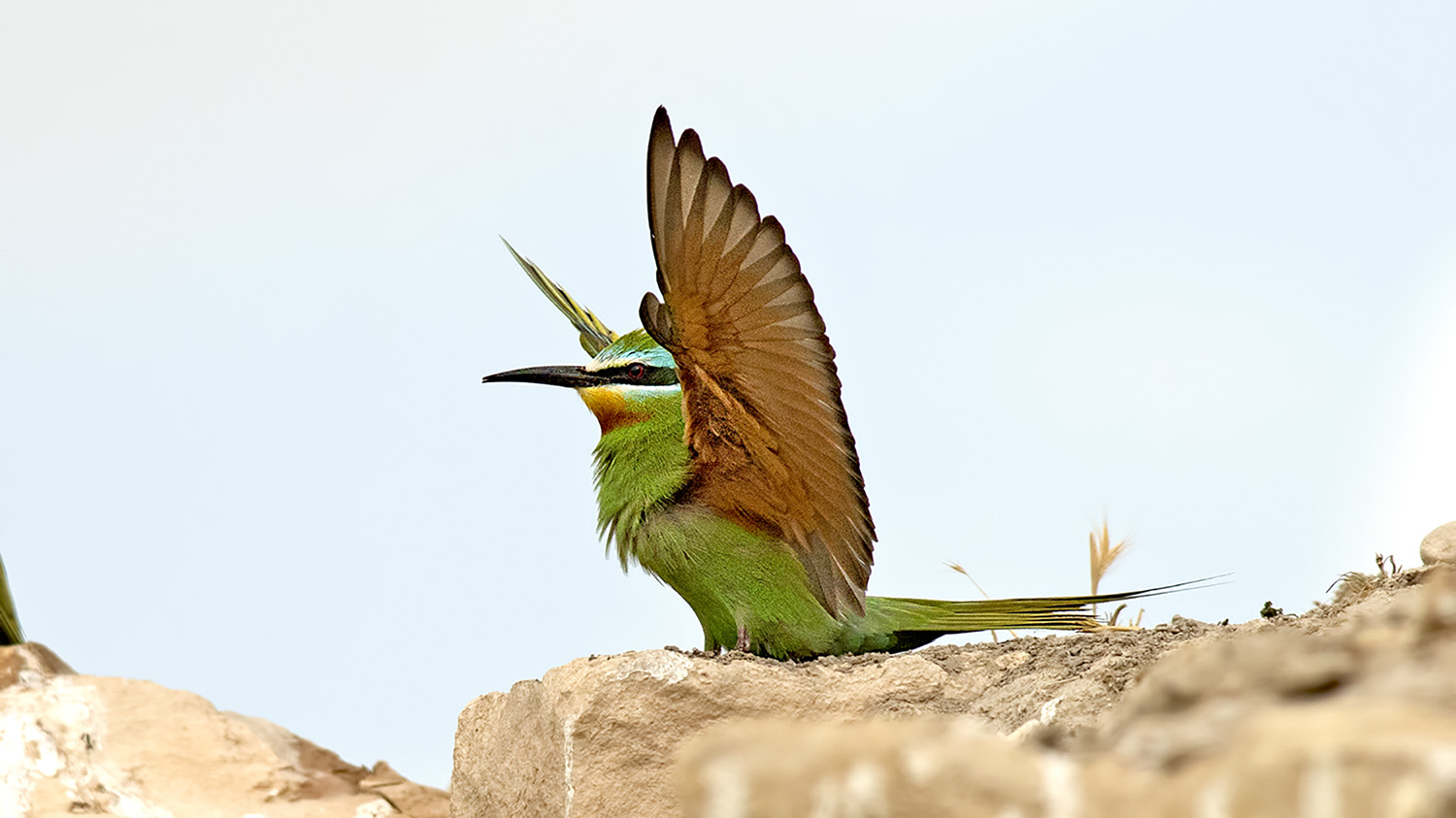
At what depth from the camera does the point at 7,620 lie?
5047 millimetres

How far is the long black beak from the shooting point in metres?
4.11

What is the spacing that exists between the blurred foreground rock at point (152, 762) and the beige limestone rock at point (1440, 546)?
10.4ft

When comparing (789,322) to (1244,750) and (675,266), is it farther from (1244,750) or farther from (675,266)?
(1244,750)

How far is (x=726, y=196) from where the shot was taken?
352 cm

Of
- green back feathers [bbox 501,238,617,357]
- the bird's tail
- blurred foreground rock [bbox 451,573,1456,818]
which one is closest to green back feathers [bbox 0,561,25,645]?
green back feathers [bbox 501,238,617,357]

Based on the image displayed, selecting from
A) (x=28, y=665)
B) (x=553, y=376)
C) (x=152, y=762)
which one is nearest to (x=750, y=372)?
(x=553, y=376)

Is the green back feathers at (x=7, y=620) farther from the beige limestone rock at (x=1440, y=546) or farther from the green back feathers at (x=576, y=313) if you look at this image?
the beige limestone rock at (x=1440, y=546)

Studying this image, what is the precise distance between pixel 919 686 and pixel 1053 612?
2.02 ft

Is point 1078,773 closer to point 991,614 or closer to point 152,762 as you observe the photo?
point 991,614

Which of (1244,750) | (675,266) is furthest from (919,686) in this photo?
(1244,750)

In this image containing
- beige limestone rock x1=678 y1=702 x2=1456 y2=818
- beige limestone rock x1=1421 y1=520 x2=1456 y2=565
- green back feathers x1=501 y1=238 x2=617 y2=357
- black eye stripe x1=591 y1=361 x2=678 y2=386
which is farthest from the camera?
green back feathers x1=501 y1=238 x2=617 y2=357

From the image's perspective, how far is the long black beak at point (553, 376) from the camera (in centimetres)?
411

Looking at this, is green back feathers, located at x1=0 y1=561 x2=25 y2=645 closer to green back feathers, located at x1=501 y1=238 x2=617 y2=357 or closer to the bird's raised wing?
green back feathers, located at x1=501 y1=238 x2=617 y2=357

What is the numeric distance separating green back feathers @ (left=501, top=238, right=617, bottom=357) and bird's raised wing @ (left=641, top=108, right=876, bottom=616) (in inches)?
43.2
